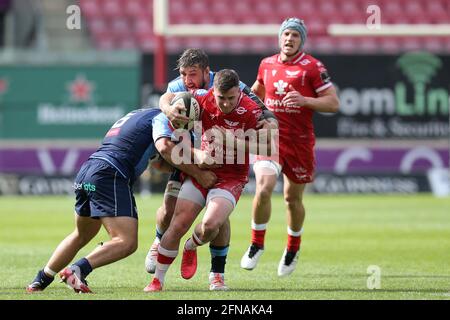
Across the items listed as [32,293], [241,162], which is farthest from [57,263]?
[241,162]

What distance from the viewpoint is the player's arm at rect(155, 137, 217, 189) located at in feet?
26.2

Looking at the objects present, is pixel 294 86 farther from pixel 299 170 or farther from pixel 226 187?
pixel 226 187

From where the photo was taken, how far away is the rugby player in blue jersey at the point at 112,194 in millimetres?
7867

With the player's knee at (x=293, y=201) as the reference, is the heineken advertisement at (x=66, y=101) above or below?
below

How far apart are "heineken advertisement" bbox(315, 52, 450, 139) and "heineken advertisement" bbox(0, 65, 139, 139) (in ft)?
14.7

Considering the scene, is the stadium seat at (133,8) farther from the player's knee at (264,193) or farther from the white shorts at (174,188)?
the white shorts at (174,188)

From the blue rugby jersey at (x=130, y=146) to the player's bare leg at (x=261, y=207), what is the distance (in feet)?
5.77

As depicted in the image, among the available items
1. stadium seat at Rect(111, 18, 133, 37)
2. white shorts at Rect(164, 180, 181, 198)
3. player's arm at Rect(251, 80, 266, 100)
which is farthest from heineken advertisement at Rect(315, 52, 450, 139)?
white shorts at Rect(164, 180, 181, 198)

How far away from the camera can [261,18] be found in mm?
25719

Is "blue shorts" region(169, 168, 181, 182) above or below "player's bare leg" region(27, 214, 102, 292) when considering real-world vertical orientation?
above

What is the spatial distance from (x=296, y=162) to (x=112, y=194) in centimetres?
278

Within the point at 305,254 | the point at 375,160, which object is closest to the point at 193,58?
the point at 305,254

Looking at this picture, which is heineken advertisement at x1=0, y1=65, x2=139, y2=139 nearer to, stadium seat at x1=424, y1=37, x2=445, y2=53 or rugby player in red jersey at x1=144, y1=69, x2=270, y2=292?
stadium seat at x1=424, y1=37, x2=445, y2=53

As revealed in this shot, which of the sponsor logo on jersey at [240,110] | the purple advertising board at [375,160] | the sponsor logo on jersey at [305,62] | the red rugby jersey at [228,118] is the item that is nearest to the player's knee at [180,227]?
the red rugby jersey at [228,118]
